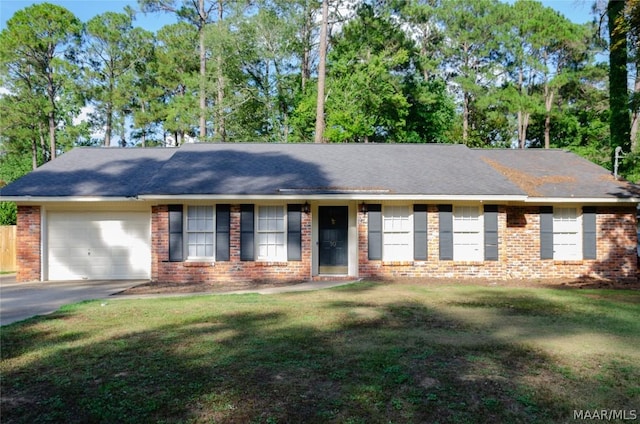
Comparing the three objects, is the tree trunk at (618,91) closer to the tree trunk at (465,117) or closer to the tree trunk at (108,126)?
the tree trunk at (465,117)

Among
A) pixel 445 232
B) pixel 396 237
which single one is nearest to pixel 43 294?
pixel 396 237

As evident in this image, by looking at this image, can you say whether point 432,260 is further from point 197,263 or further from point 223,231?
point 197,263

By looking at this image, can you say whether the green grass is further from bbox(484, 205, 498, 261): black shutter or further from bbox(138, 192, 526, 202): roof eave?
bbox(484, 205, 498, 261): black shutter

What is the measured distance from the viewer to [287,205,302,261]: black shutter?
12.5 meters

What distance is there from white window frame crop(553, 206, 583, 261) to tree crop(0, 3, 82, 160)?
1063 inches

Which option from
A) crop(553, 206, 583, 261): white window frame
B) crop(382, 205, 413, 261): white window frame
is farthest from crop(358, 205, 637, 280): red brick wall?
crop(382, 205, 413, 261): white window frame

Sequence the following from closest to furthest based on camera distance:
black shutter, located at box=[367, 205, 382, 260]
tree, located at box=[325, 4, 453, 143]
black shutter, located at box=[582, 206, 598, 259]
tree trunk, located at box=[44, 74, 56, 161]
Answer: black shutter, located at box=[367, 205, 382, 260] → black shutter, located at box=[582, 206, 598, 259] → tree, located at box=[325, 4, 453, 143] → tree trunk, located at box=[44, 74, 56, 161]

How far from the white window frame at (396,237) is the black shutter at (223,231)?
14.0 feet

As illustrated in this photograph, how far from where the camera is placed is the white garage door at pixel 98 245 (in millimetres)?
13555

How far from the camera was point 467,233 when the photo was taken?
12867mm

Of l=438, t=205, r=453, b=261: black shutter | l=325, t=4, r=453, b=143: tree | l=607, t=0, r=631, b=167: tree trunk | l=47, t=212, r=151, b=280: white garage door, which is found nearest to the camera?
l=438, t=205, r=453, b=261: black shutter

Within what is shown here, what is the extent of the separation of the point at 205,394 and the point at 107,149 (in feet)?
49.9

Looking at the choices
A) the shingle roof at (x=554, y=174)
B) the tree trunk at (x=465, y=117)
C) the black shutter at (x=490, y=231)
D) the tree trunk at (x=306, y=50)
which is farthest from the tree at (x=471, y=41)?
the black shutter at (x=490, y=231)

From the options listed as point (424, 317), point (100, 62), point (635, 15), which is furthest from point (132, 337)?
point (100, 62)
